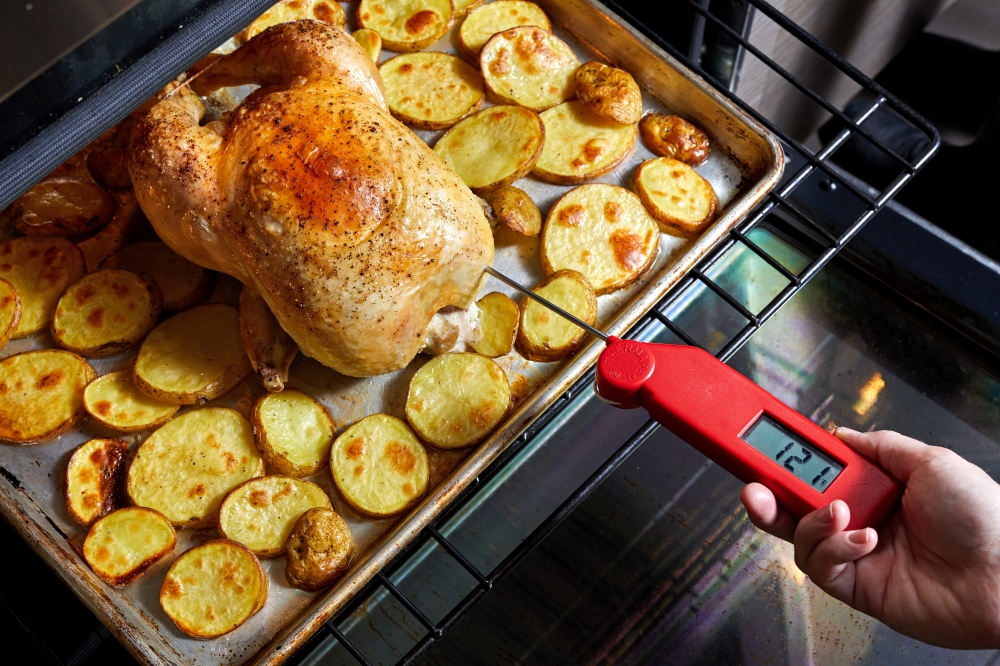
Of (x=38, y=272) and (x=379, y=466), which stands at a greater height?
(x=38, y=272)

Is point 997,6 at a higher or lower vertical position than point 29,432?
lower

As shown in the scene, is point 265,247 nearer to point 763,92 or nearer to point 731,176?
point 731,176

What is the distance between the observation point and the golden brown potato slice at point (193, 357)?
5.42ft

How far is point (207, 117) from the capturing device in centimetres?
187

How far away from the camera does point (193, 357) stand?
168 cm

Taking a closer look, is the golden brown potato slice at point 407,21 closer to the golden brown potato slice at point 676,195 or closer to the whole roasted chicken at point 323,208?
the whole roasted chicken at point 323,208

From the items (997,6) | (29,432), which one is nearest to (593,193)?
(29,432)

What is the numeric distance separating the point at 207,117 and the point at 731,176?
45.6 inches

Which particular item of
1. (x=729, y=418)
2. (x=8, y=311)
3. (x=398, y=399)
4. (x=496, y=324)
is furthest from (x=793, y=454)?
(x=8, y=311)

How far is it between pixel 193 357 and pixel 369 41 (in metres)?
0.81

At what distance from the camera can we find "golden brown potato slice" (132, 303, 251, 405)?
165cm

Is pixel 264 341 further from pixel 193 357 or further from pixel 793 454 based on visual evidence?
pixel 793 454

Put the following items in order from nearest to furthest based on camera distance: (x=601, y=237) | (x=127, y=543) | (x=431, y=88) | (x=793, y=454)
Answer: (x=793, y=454), (x=127, y=543), (x=601, y=237), (x=431, y=88)

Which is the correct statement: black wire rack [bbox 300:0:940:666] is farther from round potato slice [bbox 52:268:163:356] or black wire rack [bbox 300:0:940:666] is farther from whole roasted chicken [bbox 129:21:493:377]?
round potato slice [bbox 52:268:163:356]
